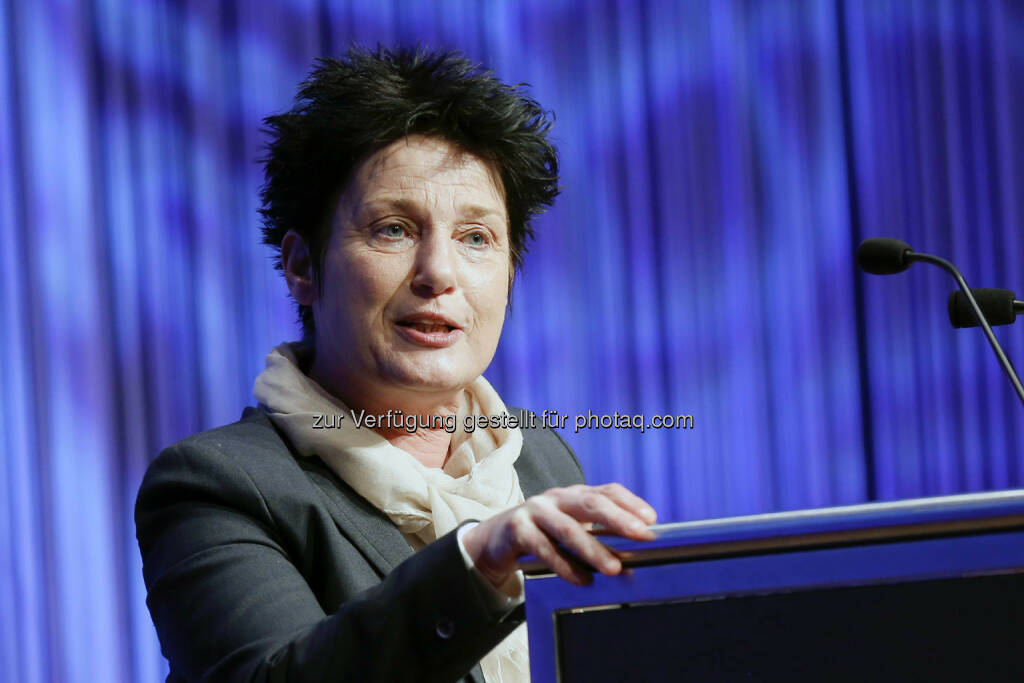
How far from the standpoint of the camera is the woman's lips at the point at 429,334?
4.14ft

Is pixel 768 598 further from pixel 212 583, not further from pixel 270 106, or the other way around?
pixel 270 106

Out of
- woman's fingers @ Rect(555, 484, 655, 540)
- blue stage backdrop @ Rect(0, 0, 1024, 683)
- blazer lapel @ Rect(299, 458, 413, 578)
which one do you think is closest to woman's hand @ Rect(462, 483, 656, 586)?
woman's fingers @ Rect(555, 484, 655, 540)

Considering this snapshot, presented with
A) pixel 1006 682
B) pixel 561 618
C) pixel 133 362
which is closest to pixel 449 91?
pixel 561 618

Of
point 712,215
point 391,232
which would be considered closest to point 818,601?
point 391,232

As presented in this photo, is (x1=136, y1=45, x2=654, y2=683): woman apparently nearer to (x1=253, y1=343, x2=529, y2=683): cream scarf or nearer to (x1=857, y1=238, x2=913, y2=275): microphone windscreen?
(x1=253, y1=343, x2=529, y2=683): cream scarf

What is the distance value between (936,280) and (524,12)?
4.89 ft

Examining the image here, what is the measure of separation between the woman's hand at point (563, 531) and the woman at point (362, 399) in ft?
0.27

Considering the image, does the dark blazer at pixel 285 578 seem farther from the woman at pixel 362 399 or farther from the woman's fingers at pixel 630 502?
the woman's fingers at pixel 630 502

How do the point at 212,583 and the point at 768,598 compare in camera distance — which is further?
the point at 212,583

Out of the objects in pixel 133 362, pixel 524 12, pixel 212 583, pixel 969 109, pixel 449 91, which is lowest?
pixel 212 583

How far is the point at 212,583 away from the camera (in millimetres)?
999

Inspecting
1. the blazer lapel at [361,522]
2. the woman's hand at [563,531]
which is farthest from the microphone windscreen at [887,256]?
the woman's hand at [563,531]

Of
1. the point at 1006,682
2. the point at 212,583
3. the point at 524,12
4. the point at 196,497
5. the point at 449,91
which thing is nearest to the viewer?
the point at 1006,682

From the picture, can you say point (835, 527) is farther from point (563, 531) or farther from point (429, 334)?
point (429, 334)
